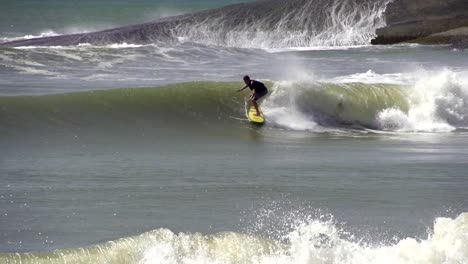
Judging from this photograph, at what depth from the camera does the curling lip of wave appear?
27.9 meters

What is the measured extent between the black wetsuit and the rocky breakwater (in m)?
11.2

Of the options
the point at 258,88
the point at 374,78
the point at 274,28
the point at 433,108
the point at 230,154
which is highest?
the point at 274,28

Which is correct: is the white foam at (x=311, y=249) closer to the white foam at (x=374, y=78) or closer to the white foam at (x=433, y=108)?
the white foam at (x=433, y=108)

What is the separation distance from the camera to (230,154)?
1311 cm

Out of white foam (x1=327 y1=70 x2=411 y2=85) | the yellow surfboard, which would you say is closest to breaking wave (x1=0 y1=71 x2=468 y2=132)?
the yellow surfboard

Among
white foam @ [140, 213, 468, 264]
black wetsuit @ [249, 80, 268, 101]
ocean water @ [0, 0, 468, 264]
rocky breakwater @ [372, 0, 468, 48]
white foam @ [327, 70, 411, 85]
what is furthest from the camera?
rocky breakwater @ [372, 0, 468, 48]

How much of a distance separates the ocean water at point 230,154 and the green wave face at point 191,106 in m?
0.04

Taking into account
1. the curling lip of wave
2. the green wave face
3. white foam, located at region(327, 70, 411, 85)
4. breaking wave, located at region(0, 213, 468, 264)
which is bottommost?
breaking wave, located at region(0, 213, 468, 264)

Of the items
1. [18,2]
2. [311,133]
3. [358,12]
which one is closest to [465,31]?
[358,12]

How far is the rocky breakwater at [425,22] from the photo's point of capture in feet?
89.0

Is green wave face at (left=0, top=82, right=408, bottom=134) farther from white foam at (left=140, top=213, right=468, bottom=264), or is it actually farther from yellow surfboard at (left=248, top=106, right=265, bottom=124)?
white foam at (left=140, top=213, right=468, bottom=264)

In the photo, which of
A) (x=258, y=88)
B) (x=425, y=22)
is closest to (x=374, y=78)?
(x=258, y=88)

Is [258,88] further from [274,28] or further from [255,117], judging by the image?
[274,28]

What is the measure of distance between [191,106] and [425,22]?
40.4ft
